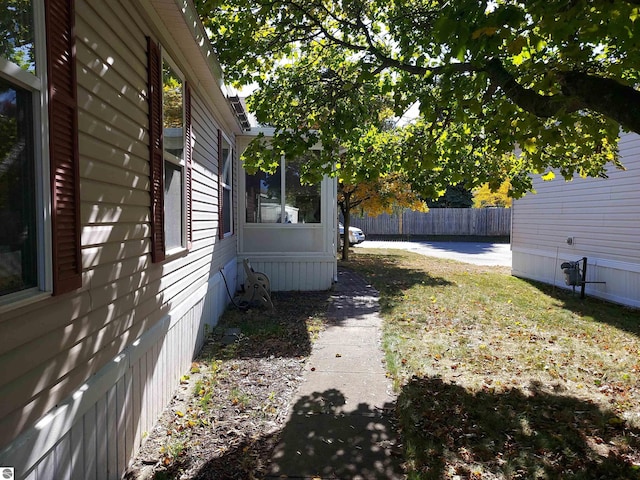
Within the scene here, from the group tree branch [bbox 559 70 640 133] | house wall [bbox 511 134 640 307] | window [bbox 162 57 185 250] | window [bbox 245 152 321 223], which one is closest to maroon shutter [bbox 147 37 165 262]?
window [bbox 162 57 185 250]

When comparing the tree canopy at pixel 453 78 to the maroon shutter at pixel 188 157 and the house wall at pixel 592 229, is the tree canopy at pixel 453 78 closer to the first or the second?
the maroon shutter at pixel 188 157

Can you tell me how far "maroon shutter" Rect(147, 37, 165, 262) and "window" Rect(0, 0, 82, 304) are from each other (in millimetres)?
1360

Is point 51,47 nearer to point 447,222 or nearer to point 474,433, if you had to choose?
point 474,433

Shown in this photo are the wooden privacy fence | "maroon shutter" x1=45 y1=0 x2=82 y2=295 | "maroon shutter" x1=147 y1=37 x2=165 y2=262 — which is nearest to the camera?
"maroon shutter" x1=45 y1=0 x2=82 y2=295

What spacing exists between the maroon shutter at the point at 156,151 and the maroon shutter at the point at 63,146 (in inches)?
53.0

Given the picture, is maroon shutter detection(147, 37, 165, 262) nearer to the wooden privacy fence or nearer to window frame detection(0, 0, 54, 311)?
window frame detection(0, 0, 54, 311)

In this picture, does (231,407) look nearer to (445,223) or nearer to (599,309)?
(599,309)

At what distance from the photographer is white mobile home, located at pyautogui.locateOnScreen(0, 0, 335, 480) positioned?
1823 millimetres

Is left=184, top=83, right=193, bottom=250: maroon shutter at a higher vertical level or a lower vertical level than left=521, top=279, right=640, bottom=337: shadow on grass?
higher

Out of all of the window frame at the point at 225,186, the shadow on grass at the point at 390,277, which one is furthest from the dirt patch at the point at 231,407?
the shadow on grass at the point at 390,277

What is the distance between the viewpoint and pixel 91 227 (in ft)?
8.15

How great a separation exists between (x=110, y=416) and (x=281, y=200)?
281 inches

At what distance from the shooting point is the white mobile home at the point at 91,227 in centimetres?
182

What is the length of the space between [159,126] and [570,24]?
3227 millimetres
